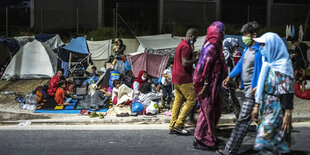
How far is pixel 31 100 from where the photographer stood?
1009cm

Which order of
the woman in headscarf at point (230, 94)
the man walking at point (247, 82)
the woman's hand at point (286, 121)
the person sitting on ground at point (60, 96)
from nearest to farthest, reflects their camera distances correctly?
the woman's hand at point (286, 121), the man walking at point (247, 82), the woman in headscarf at point (230, 94), the person sitting on ground at point (60, 96)

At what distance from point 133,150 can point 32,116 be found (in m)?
3.89

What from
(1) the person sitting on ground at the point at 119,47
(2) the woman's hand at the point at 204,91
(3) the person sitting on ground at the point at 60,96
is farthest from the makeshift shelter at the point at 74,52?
(2) the woman's hand at the point at 204,91

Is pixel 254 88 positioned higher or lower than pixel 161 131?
higher

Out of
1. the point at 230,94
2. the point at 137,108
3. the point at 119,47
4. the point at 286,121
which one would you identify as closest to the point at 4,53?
the point at 119,47

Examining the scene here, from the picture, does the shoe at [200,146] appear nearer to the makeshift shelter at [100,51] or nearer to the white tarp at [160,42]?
the white tarp at [160,42]

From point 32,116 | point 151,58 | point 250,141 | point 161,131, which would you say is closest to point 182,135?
point 161,131

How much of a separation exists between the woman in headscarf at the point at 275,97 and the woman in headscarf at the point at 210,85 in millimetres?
1235

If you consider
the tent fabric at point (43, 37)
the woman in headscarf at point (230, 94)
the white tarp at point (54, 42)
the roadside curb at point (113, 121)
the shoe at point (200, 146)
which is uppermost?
the tent fabric at point (43, 37)

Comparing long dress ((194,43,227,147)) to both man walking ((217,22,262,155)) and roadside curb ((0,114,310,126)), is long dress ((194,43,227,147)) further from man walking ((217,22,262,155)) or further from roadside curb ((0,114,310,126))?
roadside curb ((0,114,310,126))

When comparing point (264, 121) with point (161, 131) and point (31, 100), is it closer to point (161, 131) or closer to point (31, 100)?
point (161, 131)

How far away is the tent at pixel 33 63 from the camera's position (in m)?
15.4

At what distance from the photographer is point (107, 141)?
6.12 m

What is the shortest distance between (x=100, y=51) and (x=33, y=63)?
2.89 metres
